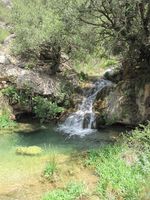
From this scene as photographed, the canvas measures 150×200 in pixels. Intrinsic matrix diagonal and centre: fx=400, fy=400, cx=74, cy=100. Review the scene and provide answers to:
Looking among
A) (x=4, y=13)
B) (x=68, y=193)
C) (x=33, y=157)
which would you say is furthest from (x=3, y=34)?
(x=68, y=193)

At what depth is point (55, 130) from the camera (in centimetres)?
2155

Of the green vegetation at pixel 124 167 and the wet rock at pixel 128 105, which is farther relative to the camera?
the wet rock at pixel 128 105

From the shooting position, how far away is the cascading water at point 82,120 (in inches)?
845

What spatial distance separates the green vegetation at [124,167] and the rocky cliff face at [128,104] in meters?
5.15

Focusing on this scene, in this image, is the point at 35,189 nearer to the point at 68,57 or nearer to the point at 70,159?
the point at 70,159

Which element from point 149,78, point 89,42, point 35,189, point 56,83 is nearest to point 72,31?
point 89,42

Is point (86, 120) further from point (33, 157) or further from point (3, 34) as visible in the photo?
point (3, 34)

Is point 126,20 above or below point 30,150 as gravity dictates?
above

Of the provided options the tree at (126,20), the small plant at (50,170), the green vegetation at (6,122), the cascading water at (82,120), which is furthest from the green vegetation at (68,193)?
the green vegetation at (6,122)

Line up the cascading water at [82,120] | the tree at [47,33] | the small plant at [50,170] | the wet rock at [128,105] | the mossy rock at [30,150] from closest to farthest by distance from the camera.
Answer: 1. the small plant at [50,170]
2. the mossy rock at [30,150]
3. the wet rock at [128,105]
4. the cascading water at [82,120]
5. the tree at [47,33]

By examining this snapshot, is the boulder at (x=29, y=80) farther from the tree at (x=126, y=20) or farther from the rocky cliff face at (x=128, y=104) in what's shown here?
the tree at (x=126, y=20)

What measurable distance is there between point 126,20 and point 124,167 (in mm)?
8549

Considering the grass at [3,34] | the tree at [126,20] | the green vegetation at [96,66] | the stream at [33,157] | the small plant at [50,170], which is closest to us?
the stream at [33,157]

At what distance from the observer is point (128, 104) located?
2075 cm
